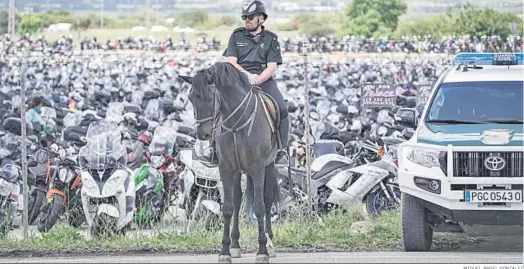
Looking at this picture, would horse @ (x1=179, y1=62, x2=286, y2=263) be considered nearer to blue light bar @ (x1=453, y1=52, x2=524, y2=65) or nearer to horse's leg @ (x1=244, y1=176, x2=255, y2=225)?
horse's leg @ (x1=244, y1=176, x2=255, y2=225)

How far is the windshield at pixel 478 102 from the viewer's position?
12352 mm

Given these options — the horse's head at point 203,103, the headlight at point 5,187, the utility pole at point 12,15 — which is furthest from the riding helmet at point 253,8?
the utility pole at point 12,15

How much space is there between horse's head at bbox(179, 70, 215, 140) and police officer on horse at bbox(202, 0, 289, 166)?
100cm

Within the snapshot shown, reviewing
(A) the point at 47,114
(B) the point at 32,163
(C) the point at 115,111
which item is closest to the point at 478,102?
(B) the point at 32,163

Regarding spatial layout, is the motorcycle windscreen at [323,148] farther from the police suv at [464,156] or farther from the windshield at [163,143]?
the police suv at [464,156]

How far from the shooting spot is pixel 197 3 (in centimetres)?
18338

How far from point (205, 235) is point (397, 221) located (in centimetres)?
221

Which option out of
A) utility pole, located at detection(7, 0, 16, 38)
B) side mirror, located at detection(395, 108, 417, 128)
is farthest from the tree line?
side mirror, located at detection(395, 108, 417, 128)

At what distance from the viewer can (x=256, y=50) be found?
11594 millimetres

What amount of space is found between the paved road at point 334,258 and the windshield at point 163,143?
3.78m

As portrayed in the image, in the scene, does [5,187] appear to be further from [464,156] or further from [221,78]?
[464,156]

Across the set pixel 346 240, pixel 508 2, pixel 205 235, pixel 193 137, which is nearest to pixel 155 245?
pixel 205 235

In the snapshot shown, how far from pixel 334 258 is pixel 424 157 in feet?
4.12
